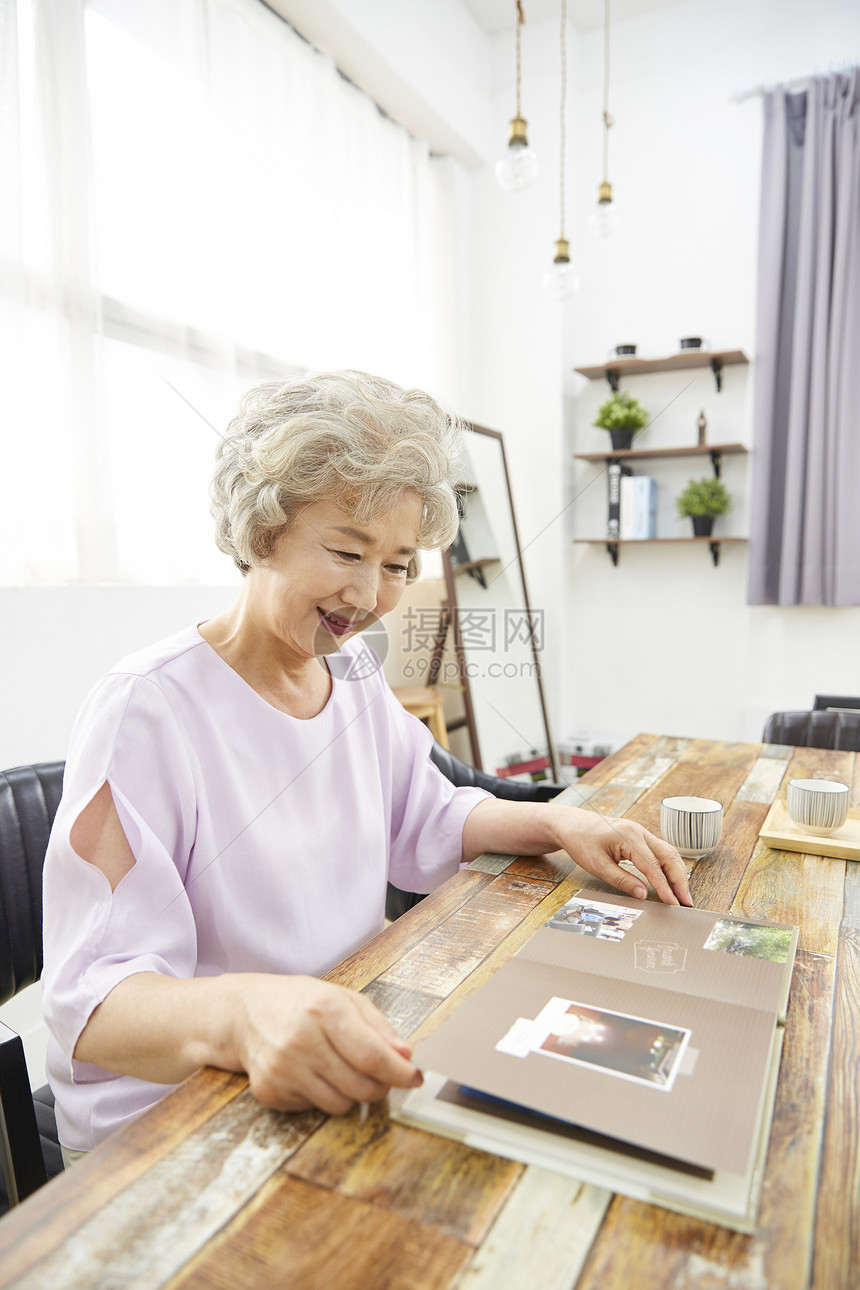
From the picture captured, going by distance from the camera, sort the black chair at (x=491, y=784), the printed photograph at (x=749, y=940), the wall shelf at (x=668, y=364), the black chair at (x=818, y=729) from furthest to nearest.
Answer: the wall shelf at (x=668, y=364) < the black chair at (x=818, y=729) < the black chair at (x=491, y=784) < the printed photograph at (x=749, y=940)

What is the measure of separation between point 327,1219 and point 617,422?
330 cm

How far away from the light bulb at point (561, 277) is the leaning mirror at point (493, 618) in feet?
2.28

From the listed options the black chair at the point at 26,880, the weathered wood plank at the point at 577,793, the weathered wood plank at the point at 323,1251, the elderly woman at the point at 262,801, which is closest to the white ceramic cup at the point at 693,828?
the elderly woman at the point at 262,801

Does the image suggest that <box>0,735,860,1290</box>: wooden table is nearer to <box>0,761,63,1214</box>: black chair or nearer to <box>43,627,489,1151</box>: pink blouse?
<box>43,627,489,1151</box>: pink blouse

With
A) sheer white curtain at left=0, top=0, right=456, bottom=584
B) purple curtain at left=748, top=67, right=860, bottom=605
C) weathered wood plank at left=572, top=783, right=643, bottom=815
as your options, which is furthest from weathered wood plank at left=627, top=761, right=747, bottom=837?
purple curtain at left=748, top=67, right=860, bottom=605

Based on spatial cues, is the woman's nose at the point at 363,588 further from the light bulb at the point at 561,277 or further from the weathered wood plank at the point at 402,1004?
the light bulb at the point at 561,277

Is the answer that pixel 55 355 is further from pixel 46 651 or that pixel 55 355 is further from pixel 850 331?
pixel 850 331

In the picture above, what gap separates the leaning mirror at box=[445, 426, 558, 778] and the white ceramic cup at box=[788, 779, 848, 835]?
1565 millimetres

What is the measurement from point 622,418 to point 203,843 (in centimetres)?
294

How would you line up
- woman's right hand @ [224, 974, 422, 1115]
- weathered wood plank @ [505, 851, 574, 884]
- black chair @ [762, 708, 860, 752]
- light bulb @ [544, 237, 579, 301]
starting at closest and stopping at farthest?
woman's right hand @ [224, 974, 422, 1115], weathered wood plank @ [505, 851, 574, 884], black chair @ [762, 708, 860, 752], light bulb @ [544, 237, 579, 301]

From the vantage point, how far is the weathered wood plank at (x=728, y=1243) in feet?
1.44

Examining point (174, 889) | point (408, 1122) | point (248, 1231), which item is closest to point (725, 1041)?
point (408, 1122)

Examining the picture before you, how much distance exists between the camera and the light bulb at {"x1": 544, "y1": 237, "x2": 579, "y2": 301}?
2357 millimetres

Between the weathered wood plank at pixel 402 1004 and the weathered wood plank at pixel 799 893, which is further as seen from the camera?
the weathered wood plank at pixel 799 893
